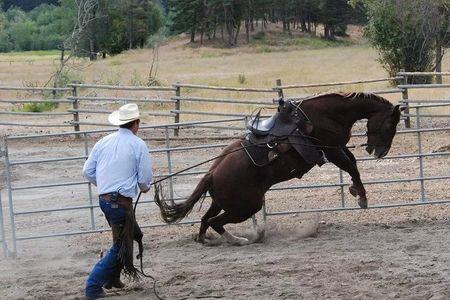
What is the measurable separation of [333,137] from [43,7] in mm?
135750


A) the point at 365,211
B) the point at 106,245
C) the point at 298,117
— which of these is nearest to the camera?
the point at 298,117

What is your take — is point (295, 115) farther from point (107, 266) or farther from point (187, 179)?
point (187, 179)

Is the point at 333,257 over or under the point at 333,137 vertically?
under

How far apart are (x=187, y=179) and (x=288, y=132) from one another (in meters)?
5.21

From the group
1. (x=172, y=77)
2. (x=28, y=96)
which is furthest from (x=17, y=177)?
(x=172, y=77)

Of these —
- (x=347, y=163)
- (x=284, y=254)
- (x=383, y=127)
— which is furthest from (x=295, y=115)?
(x=284, y=254)

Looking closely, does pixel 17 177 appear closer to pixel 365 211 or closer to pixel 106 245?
pixel 106 245

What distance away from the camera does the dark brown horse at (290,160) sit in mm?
8266

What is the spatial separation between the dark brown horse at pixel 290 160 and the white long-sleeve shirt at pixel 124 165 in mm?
1487

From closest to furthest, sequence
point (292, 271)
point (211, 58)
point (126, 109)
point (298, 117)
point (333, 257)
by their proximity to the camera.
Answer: point (126, 109) < point (292, 271) < point (333, 257) < point (298, 117) < point (211, 58)

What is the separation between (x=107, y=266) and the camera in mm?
6719

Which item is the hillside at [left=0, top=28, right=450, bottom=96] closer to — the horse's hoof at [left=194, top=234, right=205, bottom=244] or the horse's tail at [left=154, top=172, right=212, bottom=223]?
the horse's hoof at [left=194, top=234, right=205, bottom=244]

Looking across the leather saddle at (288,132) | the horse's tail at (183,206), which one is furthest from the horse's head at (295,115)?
the horse's tail at (183,206)

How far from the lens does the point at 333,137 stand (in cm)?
837
